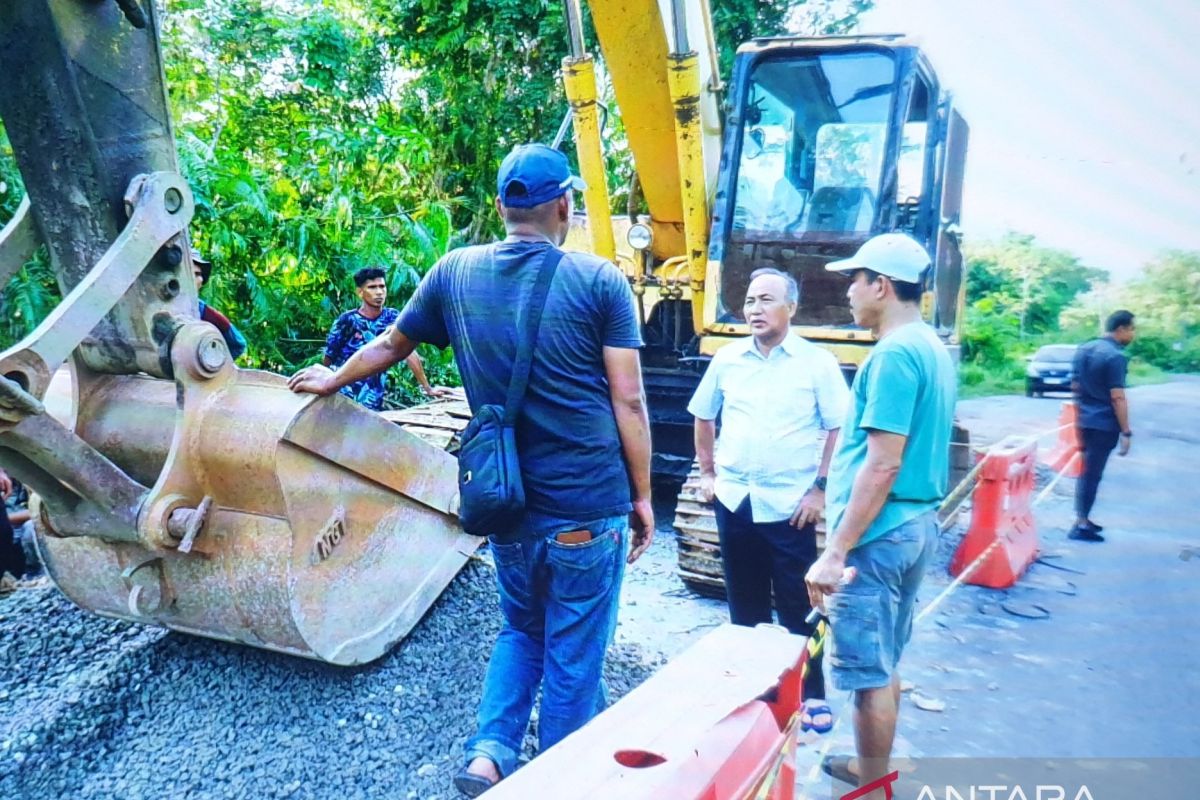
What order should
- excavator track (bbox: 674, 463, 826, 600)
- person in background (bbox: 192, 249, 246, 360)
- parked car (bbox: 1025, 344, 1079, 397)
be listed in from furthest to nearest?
1. parked car (bbox: 1025, 344, 1079, 397)
2. excavator track (bbox: 674, 463, 826, 600)
3. person in background (bbox: 192, 249, 246, 360)

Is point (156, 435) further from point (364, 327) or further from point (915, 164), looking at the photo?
point (915, 164)

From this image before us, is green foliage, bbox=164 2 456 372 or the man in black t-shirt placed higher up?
green foliage, bbox=164 2 456 372

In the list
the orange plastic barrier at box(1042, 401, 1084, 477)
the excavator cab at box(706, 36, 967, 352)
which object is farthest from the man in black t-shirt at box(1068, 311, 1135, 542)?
the orange plastic barrier at box(1042, 401, 1084, 477)

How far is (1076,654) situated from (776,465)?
2.25 metres

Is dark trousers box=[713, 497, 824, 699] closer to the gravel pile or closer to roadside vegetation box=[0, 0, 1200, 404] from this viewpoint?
→ the gravel pile

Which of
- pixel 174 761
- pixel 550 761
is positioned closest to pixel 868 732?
pixel 550 761

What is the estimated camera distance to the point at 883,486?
2.53 meters

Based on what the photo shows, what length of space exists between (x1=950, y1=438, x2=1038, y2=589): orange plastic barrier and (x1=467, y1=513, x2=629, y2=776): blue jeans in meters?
3.59

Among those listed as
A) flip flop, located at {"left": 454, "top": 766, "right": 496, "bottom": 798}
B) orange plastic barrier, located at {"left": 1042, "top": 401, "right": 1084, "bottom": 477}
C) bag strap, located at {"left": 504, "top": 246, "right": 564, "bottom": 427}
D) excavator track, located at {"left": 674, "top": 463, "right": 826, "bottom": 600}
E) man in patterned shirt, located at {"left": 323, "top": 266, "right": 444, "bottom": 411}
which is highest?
bag strap, located at {"left": 504, "top": 246, "right": 564, "bottom": 427}

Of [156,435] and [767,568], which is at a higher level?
[156,435]

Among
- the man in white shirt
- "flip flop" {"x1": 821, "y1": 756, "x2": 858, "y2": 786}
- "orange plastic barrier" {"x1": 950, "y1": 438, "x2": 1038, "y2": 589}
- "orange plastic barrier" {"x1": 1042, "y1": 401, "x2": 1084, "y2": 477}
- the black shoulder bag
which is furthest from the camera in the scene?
"orange plastic barrier" {"x1": 1042, "y1": 401, "x2": 1084, "y2": 477}

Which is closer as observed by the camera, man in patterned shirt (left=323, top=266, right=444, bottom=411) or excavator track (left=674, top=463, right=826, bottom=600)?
excavator track (left=674, top=463, right=826, bottom=600)

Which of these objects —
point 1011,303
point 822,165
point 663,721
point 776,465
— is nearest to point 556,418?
point 663,721

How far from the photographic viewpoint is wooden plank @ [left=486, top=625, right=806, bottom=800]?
145cm
